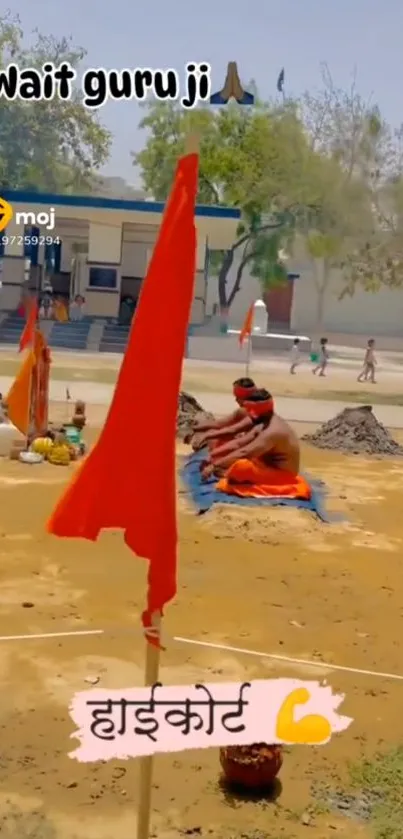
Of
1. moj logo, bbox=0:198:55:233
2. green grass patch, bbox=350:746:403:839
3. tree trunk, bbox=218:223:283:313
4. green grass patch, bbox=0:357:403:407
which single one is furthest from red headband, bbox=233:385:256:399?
tree trunk, bbox=218:223:283:313

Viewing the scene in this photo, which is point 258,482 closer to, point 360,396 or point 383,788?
point 383,788

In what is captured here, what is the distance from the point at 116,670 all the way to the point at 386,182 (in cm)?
2993

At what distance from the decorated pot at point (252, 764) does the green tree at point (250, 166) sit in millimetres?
30709

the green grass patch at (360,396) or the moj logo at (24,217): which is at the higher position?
the moj logo at (24,217)

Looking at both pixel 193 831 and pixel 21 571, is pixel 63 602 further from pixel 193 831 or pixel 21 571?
pixel 193 831

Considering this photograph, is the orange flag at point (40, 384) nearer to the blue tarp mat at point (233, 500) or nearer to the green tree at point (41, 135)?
the blue tarp mat at point (233, 500)

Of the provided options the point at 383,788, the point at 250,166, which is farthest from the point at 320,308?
the point at 383,788

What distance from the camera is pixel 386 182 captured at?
33.4m

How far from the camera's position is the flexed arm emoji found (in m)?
4.13

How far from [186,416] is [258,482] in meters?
5.29

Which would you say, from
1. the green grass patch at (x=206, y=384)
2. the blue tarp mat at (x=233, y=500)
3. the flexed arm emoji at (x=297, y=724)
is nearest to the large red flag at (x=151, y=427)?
the flexed arm emoji at (x=297, y=724)

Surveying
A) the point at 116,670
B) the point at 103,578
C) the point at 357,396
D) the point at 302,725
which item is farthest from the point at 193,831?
A: the point at 357,396

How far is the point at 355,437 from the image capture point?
15539mm

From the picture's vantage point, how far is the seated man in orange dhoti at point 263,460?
1045 centimetres
